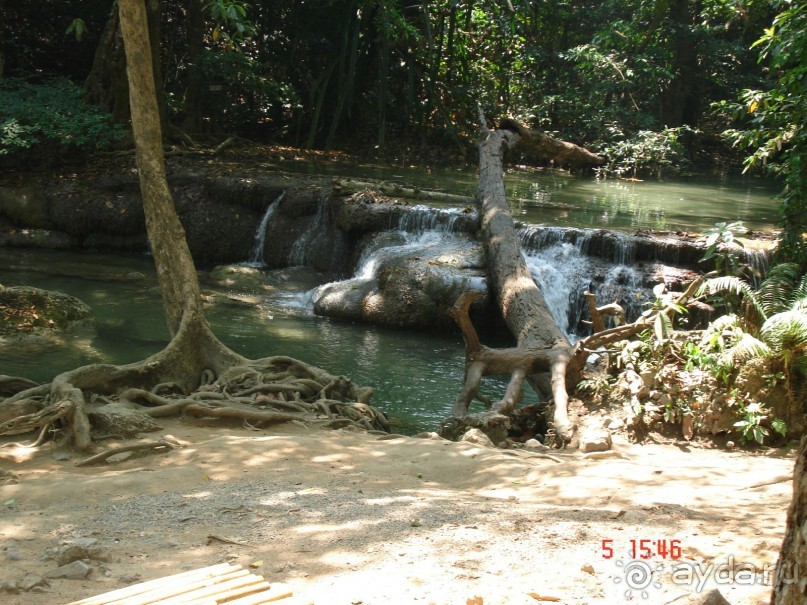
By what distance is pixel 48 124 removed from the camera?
14.7 metres

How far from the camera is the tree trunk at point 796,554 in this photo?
7.14ft

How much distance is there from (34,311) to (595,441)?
689 centimetres

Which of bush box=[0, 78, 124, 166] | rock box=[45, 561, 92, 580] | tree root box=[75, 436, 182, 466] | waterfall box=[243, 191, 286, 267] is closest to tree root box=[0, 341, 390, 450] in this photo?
tree root box=[75, 436, 182, 466]

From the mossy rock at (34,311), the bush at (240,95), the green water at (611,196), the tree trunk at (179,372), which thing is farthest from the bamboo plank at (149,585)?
the bush at (240,95)

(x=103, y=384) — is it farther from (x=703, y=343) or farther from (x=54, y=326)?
(x=703, y=343)

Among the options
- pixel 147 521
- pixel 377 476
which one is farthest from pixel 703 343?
pixel 147 521

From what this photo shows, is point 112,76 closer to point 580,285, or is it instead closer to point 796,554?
point 580,285

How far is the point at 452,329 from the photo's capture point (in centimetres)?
1149

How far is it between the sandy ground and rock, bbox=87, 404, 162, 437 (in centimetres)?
47

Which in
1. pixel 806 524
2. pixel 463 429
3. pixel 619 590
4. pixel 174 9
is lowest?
pixel 463 429

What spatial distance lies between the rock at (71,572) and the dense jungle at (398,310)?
0.01m

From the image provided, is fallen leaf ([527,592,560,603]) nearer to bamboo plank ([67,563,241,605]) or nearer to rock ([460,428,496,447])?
bamboo plank ([67,563,241,605])

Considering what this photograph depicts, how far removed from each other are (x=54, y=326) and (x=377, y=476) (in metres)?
6.11

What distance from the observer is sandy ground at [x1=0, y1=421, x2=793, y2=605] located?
326 centimetres
